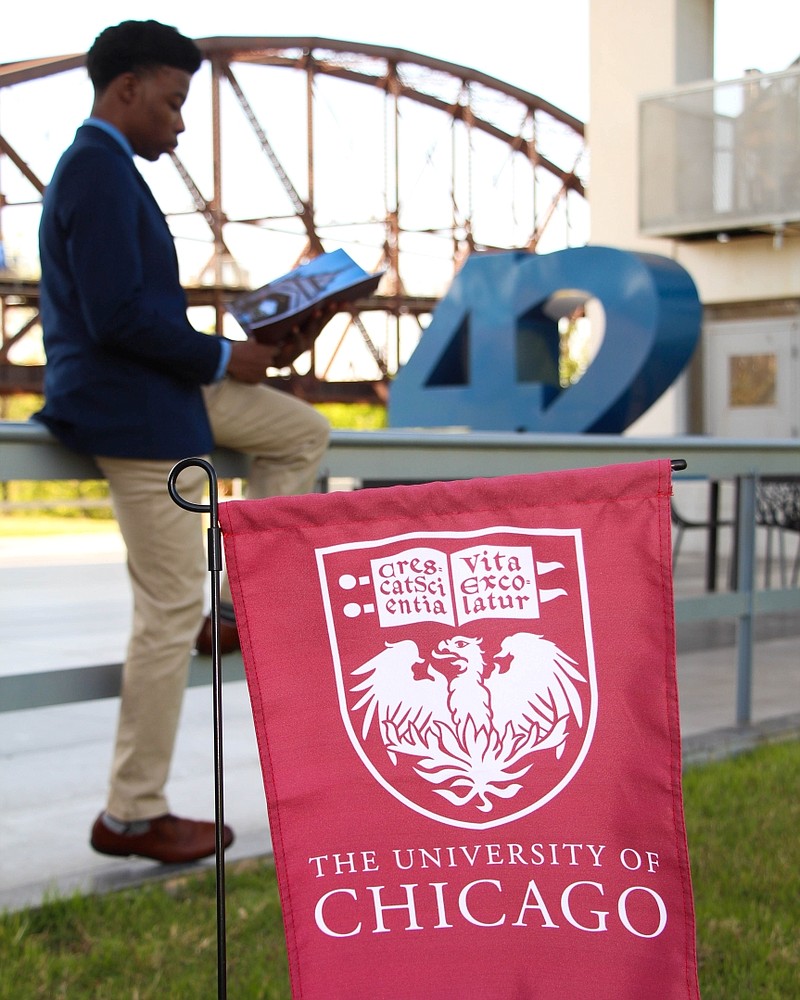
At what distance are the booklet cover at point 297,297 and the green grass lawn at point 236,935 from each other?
117 cm

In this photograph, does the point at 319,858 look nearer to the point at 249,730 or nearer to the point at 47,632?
the point at 249,730

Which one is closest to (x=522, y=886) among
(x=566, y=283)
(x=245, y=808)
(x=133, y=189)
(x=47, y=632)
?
(x=133, y=189)

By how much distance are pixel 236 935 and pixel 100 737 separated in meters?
2.03

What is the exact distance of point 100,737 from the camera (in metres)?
4.54

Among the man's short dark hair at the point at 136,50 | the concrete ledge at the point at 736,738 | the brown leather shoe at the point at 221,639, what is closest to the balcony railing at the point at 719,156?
the concrete ledge at the point at 736,738

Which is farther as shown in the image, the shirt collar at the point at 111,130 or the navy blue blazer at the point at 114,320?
the shirt collar at the point at 111,130

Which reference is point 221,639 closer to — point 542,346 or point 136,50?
point 136,50

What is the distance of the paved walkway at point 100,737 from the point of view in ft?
10.3

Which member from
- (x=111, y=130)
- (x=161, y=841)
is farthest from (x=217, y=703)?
(x=111, y=130)

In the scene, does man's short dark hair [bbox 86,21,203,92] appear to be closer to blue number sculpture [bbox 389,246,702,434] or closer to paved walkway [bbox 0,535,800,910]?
paved walkway [bbox 0,535,800,910]

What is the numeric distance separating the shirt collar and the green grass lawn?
5.00 ft

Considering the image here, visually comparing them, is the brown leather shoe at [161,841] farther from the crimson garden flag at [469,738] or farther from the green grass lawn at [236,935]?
the crimson garden flag at [469,738]

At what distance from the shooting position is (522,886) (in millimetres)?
1479

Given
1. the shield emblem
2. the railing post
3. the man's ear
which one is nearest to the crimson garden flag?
the shield emblem
